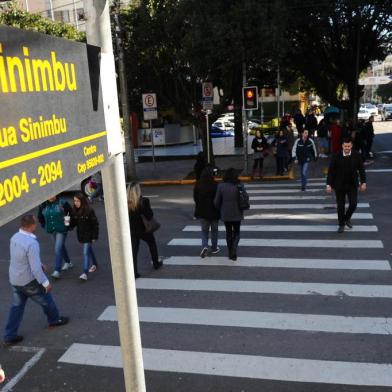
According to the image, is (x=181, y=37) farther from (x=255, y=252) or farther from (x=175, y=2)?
(x=255, y=252)

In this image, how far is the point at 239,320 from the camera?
642cm

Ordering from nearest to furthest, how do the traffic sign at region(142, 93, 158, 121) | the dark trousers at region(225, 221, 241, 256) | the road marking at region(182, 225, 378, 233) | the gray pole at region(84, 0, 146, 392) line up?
the gray pole at region(84, 0, 146, 392)
the dark trousers at region(225, 221, 241, 256)
the road marking at region(182, 225, 378, 233)
the traffic sign at region(142, 93, 158, 121)

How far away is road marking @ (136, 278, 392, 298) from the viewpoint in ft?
23.4

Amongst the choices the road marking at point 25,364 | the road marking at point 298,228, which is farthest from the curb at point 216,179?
the road marking at point 25,364

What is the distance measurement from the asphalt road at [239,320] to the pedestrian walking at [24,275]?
11.6 inches

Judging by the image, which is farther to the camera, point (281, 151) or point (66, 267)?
point (281, 151)

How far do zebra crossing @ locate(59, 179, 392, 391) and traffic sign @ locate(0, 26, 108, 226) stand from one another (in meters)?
3.79

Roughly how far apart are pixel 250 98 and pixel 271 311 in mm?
11999

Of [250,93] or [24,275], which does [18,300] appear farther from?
→ [250,93]

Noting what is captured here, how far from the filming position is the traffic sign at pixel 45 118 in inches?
58.3

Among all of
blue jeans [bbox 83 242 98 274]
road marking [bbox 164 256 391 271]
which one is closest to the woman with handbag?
blue jeans [bbox 83 242 98 274]

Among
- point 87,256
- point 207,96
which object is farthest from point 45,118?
point 207,96

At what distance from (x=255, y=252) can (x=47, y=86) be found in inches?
311

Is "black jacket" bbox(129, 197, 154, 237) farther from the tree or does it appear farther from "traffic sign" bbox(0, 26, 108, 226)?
the tree
